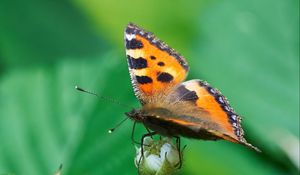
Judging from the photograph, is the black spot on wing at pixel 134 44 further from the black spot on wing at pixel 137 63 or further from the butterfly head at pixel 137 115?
the butterfly head at pixel 137 115

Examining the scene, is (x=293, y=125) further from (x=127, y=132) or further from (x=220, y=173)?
(x=127, y=132)

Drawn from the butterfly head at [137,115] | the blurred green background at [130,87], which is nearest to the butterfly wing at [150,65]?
the butterfly head at [137,115]

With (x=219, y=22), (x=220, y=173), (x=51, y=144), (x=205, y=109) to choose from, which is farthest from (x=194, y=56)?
(x=205, y=109)

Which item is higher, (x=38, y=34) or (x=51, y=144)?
(x=38, y=34)

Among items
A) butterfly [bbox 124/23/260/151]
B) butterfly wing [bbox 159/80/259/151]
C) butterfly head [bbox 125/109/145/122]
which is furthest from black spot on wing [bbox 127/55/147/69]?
butterfly head [bbox 125/109/145/122]

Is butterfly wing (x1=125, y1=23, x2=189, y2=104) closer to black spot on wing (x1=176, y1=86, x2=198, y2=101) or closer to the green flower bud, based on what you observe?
black spot on wing (x1=176, y1=86, x2=198, y2=101)

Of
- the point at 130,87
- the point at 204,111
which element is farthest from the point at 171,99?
the point at 130,87

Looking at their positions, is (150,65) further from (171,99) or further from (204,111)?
(204,111)

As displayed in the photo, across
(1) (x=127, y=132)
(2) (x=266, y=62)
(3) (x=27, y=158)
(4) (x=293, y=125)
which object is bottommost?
(3) (x=27, y=158)
